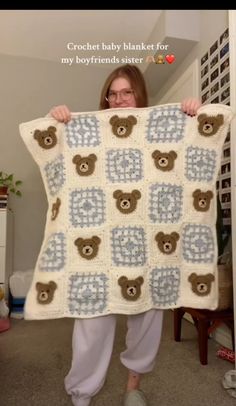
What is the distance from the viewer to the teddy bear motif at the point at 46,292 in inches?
33.6

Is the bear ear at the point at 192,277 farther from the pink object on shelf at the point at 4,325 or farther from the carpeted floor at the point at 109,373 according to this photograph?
the pink object on shelf at the point at 4,325

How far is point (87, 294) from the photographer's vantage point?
0.85 m

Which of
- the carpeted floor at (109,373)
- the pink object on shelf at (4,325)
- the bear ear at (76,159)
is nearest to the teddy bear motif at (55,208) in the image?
the bear ear at (76,159)

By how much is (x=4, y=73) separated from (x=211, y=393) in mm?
2493

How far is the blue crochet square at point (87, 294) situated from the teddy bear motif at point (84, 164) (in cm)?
28

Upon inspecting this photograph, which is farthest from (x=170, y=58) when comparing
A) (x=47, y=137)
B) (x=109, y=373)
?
(x=109, y=373)

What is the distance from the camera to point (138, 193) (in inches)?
35.3

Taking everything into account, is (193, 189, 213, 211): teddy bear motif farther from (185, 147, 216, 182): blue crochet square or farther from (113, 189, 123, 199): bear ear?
(113, 189, 123, 199): bear ear

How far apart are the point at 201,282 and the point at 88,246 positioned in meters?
0.34

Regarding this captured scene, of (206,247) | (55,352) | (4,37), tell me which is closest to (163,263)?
(206,247)

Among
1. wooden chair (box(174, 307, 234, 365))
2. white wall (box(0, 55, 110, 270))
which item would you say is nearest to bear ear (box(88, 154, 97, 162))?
wooden chair (box(174, 307, 234, 365))

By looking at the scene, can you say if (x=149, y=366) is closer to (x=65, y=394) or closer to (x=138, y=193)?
(x=65, y=394)
